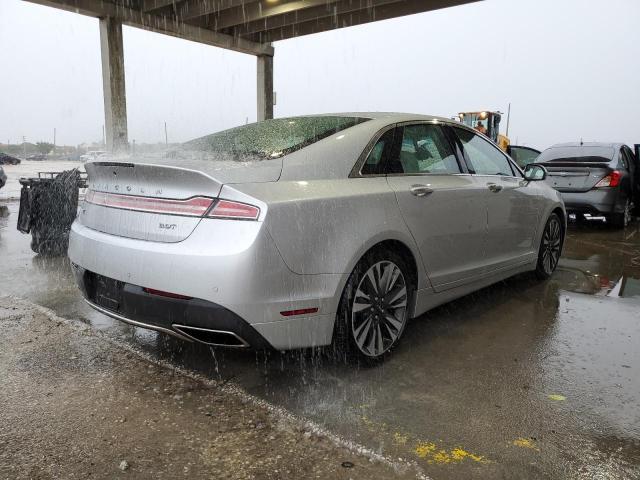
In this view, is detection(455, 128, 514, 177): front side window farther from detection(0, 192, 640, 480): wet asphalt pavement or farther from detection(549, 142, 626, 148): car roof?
detection(549, 142, 626, 148): car roof

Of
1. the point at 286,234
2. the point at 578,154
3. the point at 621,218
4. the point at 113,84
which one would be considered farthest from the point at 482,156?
the point at 113,84

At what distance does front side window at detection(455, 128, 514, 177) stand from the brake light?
90.5 inches

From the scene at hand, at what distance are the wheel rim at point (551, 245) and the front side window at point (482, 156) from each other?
0.94 m

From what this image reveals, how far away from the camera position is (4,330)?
357 cm

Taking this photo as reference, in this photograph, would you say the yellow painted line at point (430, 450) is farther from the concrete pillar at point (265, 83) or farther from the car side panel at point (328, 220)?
the concrete pillar at point (265, 83)

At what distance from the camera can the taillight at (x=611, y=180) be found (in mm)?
8258

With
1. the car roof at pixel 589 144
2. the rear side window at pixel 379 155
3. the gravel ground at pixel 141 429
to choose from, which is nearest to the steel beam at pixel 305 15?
the car roof at pixel 589 144

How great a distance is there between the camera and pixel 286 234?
2.43 meters

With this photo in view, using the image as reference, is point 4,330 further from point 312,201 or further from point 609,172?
point 609,172

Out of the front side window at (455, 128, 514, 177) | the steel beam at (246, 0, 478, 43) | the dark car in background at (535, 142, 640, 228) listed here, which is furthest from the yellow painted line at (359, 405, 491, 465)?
the steel beam at (246, 0, 478, 43)

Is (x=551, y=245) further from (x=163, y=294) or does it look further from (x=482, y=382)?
(x=163, y=294)

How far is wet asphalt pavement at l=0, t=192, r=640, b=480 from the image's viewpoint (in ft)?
7.29

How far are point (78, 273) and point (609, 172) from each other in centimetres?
809

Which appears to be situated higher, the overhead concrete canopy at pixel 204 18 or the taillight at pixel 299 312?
the overhead concrete canopy at pixel 204 18
